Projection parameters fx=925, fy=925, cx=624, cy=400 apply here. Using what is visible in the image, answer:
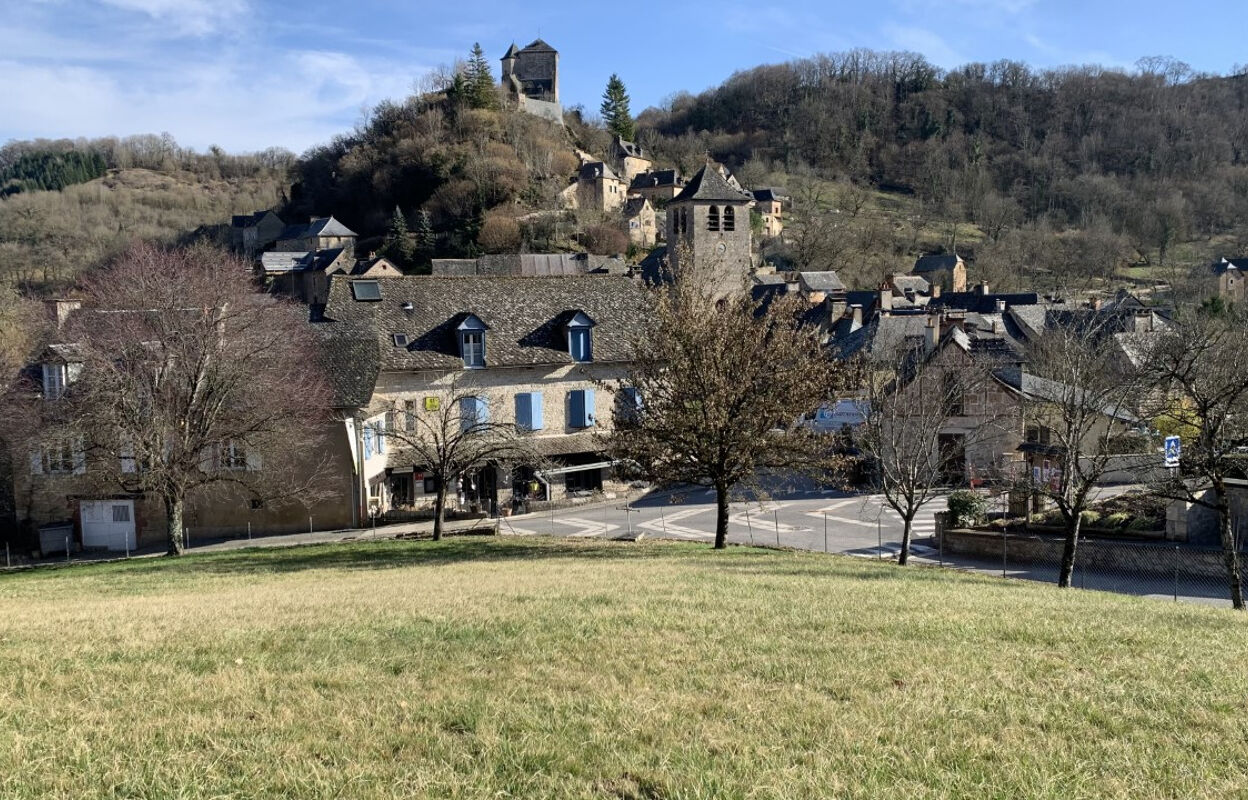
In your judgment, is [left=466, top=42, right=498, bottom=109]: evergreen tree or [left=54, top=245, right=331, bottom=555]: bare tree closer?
[left=54, top=245, right=331, bottom=555]: bare tree

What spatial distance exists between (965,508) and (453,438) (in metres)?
15.4

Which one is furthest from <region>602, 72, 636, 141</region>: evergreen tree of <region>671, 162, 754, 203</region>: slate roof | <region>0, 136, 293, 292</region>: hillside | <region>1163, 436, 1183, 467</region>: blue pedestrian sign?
<region>1163, 436, 1183, 467</region>: blue pedestrian sign

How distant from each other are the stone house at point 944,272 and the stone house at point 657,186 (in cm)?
3247

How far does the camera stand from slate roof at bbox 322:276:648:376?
3322 centimetres

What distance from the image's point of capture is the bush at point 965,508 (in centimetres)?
2781

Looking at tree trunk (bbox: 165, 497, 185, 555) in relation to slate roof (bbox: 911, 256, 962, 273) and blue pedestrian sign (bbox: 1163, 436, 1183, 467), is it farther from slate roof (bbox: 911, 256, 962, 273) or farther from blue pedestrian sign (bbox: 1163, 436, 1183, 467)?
slate roof (bbox: 911, 256, 962, 273)

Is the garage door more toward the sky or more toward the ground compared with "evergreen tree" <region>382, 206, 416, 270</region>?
more toward the ground

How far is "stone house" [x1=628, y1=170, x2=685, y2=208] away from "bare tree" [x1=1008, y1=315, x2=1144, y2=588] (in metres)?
73.0

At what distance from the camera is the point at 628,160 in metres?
126

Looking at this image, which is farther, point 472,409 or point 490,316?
point 490,316

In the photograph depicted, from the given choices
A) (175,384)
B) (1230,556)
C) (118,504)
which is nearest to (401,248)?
(118,504)

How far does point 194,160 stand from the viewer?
530 feet

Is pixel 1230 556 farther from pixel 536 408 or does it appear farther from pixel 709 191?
pixel 709 191

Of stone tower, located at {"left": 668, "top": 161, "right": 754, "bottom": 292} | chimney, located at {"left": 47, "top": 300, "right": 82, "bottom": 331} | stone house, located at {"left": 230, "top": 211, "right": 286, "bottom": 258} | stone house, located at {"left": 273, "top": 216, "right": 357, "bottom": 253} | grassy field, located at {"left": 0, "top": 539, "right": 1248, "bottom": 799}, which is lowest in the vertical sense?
grassy field, located at {"left": 0, "top": 539, "right": 1248, "bottom": 799}
